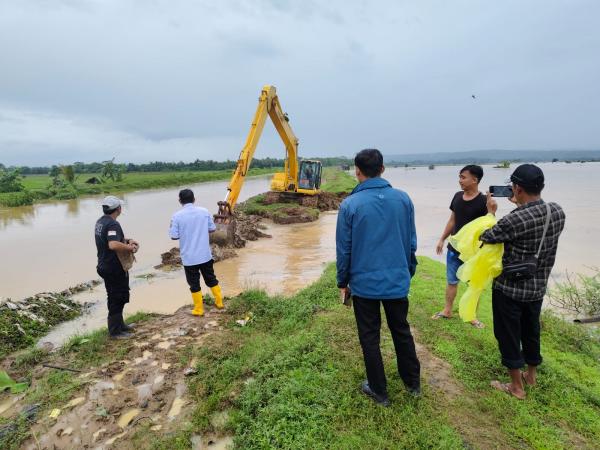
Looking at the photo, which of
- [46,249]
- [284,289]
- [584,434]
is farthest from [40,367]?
[46,249]

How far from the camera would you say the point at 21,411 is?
3.41m

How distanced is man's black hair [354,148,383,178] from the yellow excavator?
8.17 meters

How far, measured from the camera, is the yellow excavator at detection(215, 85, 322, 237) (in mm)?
11039

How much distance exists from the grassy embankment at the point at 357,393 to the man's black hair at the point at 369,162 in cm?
179

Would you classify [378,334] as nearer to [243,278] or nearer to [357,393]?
[357,393]

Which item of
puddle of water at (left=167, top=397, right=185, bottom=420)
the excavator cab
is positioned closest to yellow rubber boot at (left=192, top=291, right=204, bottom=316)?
puddle of water at (left=167, top=397, right=185, bottom=420)

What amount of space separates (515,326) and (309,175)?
17294mm

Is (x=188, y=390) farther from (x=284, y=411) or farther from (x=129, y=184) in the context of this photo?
(x=129, y=184)

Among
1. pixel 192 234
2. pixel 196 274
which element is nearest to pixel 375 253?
pixel 192 234

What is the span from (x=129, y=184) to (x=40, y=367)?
39.8m

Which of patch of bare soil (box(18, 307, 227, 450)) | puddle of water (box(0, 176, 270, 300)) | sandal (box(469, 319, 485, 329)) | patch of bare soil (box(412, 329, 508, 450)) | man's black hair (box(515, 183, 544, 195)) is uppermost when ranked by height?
man's black hair (box(515, 183, 544, 195))

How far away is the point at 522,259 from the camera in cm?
281

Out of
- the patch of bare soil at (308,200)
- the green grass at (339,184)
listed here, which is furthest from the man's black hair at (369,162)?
the green grass at (339,184)

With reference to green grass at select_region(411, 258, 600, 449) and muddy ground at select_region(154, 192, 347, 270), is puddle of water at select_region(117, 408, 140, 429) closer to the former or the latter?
green grass at select_region(411, 258, 600, 449)
